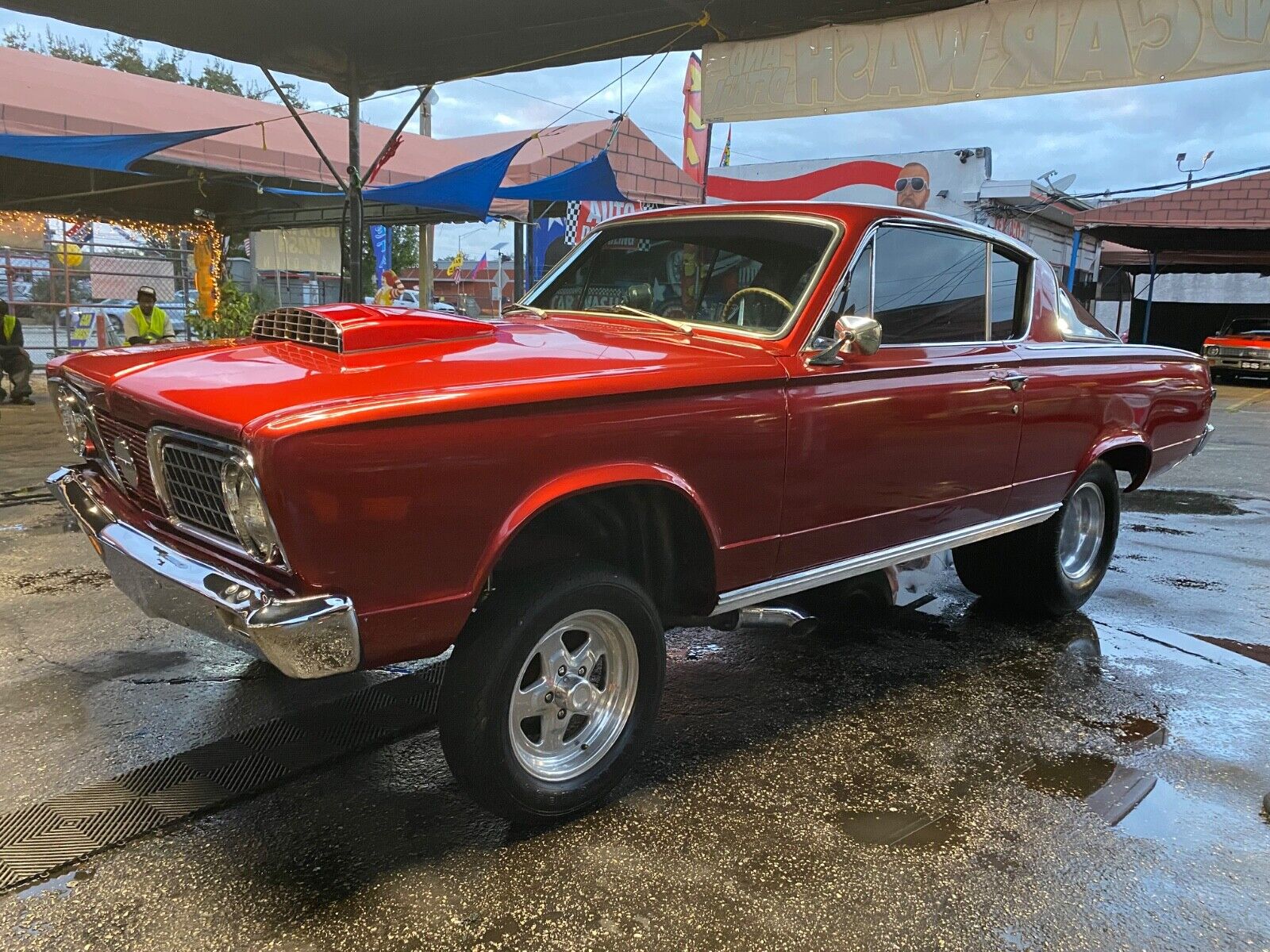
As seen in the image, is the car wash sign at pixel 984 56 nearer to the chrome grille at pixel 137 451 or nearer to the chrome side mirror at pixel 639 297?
the chrome side mirror at pixel 639 297

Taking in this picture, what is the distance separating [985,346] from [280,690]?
3137 millimetres

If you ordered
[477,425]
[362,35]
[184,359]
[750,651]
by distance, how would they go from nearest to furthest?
[477,425] < [184,359] < [750,651] < [362,35]

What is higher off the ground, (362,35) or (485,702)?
(362,35)

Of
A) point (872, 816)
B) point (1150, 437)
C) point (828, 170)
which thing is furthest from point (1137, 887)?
point (828, 170)

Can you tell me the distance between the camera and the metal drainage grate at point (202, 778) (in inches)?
96.7

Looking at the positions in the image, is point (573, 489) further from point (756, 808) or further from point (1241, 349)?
point (1241, 349)

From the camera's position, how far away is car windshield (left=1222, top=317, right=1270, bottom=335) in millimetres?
21334

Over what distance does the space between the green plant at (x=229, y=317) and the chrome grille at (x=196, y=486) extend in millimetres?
10340

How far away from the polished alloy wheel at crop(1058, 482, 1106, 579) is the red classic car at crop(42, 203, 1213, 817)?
20.8 inches

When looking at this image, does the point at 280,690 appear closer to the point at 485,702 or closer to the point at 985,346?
the point at 485,702

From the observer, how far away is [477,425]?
220 centimetres

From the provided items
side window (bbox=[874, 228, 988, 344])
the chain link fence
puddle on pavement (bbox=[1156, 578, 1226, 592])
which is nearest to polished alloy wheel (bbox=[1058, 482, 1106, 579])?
puddle on pavement (bbox=[1156, 578, 1226, 592])

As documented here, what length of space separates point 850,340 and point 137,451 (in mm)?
2149

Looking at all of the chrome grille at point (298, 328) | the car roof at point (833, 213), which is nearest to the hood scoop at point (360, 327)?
the chrome grille at point (298, 328)
